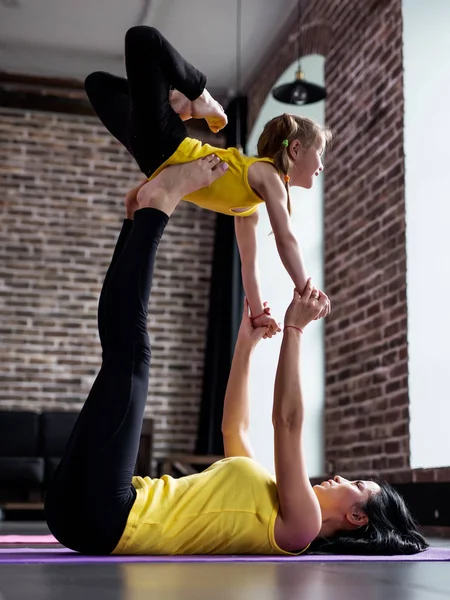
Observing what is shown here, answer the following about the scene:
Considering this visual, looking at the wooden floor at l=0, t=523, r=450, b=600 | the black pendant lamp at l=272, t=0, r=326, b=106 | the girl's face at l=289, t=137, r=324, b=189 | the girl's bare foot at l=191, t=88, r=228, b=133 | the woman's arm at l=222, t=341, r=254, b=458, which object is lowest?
the wooden floor at l=0, t=523, r=450, b=600

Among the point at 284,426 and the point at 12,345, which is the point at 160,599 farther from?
the point at 12,345

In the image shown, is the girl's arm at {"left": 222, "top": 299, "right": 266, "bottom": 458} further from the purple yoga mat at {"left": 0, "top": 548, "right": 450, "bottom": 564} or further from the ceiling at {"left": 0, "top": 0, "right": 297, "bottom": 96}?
the ceiling at {"left": 0, "top": 0, "right": 297, "bottom": 96}

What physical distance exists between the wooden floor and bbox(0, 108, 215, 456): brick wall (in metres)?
5.92

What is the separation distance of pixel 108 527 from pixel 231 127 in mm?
6560

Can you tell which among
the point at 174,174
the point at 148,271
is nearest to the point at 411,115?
the point at 174,174

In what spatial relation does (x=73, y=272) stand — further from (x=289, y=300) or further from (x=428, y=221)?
(x=428, y=221)

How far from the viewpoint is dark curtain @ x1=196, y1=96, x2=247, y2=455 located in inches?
299

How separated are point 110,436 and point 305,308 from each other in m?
0.56

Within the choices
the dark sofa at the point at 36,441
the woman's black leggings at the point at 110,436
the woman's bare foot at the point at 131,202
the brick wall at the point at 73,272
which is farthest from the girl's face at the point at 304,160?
the brick wall at the point at 73,272

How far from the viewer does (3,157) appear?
314 inches

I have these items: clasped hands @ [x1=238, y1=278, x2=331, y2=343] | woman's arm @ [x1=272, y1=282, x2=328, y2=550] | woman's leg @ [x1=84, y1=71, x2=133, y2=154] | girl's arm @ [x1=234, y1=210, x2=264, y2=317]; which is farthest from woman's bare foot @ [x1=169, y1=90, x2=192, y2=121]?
woman's arm @ [x1=272, y1=282, x2=328, y2=550]

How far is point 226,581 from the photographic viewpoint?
5.01ft

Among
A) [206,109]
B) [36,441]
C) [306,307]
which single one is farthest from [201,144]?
[36,441]

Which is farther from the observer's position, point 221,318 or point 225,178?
point 221,318
